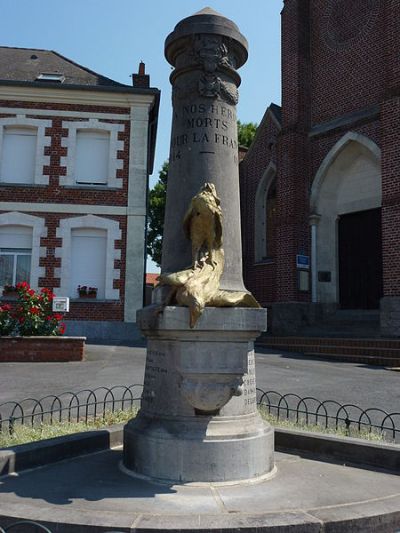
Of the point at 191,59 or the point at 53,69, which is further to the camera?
the point at 53,69

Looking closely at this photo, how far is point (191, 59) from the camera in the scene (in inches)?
182

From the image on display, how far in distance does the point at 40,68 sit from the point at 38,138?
3.60 metres

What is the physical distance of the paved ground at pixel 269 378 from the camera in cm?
812

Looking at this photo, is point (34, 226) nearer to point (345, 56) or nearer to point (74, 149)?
point (74, 149)

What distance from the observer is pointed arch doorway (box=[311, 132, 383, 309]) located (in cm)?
1702

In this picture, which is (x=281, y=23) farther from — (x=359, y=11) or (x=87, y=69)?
(x=87, y=69)

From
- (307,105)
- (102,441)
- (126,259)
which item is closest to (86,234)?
(126,259)

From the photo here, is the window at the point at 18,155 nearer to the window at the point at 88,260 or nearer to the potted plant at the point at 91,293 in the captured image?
the window at the point at 88,260

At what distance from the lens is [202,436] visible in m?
3.89

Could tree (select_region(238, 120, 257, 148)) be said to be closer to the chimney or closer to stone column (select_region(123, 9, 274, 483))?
the chimney

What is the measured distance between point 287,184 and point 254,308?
47.7ft

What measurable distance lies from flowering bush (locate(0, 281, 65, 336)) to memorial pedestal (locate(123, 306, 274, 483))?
27.2 feet

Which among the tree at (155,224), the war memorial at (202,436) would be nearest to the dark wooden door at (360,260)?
the war memorial at (202,436)

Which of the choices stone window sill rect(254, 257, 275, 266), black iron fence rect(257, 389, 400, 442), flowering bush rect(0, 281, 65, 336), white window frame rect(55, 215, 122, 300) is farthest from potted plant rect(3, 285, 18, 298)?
black iron fence rect(257, 389, 400, 442)
